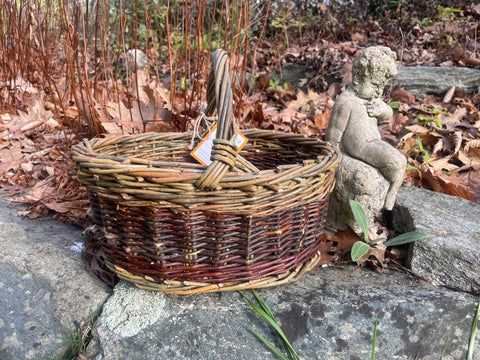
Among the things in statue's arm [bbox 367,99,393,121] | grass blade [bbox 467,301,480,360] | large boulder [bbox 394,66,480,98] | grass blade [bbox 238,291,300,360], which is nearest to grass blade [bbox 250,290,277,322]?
grass blade [bbox 238,291,300,360]

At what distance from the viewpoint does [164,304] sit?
120 centimetres

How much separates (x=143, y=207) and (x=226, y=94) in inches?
16.5

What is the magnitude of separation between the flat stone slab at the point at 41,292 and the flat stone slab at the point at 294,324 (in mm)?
137

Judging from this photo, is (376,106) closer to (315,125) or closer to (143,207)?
(315,125)

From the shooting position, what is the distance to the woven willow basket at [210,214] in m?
1.04

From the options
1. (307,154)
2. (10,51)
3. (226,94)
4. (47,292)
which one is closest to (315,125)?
(307,154)

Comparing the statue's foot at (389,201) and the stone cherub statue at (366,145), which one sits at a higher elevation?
the stone cherub statue at (366,145)

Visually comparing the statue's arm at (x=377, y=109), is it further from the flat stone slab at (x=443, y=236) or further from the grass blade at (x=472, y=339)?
the grass blade at (x=472, y=339)

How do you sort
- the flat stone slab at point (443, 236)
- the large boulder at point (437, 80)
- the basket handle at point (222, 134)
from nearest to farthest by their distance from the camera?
the basket handle at point (222, 134)
the flat stone slab at point (443, 236)
the large boulder at point (437, 80)

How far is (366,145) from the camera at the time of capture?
151cm

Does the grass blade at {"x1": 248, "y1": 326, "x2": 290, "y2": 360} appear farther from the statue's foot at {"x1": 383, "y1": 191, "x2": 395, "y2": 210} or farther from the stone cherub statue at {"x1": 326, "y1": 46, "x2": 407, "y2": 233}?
the statue's foot at {"x1": 383, "y1": 191, "x2": 395, "y2": 210}

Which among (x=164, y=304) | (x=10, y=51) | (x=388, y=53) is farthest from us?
(x=10, y=51)

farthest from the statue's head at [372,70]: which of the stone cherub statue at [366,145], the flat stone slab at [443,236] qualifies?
the flat stone slab at [443,236]

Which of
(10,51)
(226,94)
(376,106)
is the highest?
(226,94)
